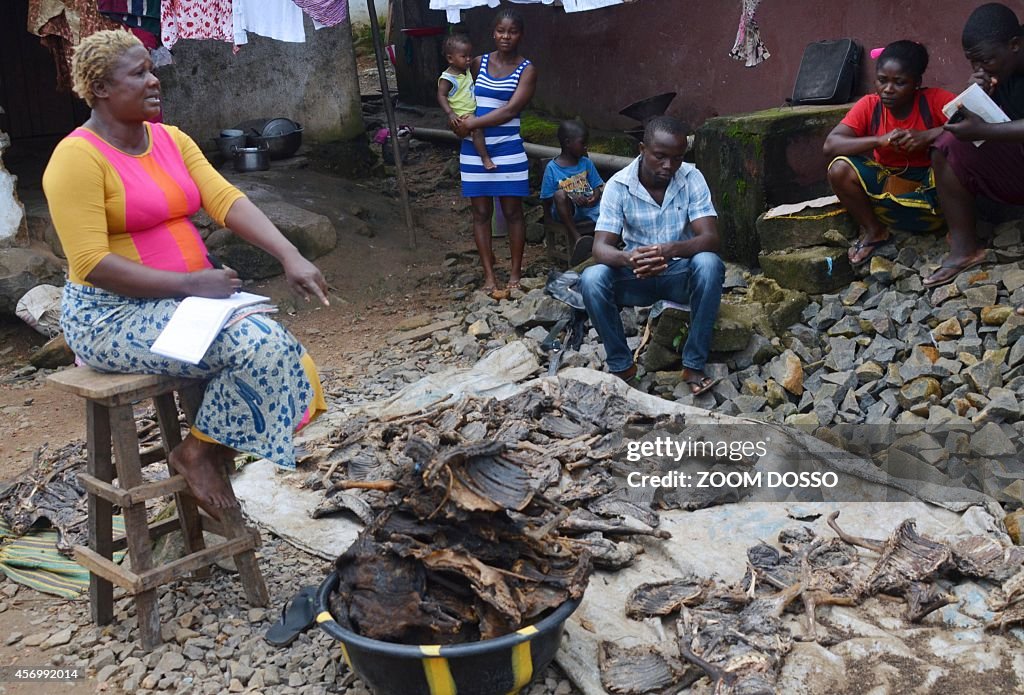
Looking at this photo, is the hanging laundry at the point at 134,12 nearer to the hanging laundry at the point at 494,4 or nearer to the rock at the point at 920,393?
the hanging laundry at the point at 494,4

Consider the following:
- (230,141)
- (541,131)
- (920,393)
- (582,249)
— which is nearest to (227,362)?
(920,393)

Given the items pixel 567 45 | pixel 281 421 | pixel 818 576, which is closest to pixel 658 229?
pixel 818 576

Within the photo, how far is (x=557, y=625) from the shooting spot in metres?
2.79

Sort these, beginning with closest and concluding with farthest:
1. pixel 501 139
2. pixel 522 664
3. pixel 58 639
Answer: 1. pixel 522 664
2. pixel 58 639
3. pixel 501 139

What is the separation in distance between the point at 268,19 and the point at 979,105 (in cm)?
513

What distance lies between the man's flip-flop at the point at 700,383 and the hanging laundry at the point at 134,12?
504 cm

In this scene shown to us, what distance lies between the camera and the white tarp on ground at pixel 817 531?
9.67 feet

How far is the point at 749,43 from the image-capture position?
6902mm

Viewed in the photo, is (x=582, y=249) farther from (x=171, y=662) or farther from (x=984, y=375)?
(x=171, y=662)

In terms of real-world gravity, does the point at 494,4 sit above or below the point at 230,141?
above

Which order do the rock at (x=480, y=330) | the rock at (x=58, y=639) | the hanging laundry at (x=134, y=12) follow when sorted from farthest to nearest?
the hanging laundry at (x=134, y=12) → the rock at (x=480, y=330) → the rock at (x=58, y=639)

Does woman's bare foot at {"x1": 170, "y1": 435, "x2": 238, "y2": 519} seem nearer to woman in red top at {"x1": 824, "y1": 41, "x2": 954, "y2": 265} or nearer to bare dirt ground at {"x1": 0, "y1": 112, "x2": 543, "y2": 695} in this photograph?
bare dirt ground at {"x1": 0, "y1": 112, "x2": 543, "y2": 695}

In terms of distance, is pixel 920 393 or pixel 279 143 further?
pixel 279 143

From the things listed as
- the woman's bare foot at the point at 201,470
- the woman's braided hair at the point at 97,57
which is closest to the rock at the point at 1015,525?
the woman's bare foot at the point at 201,470
